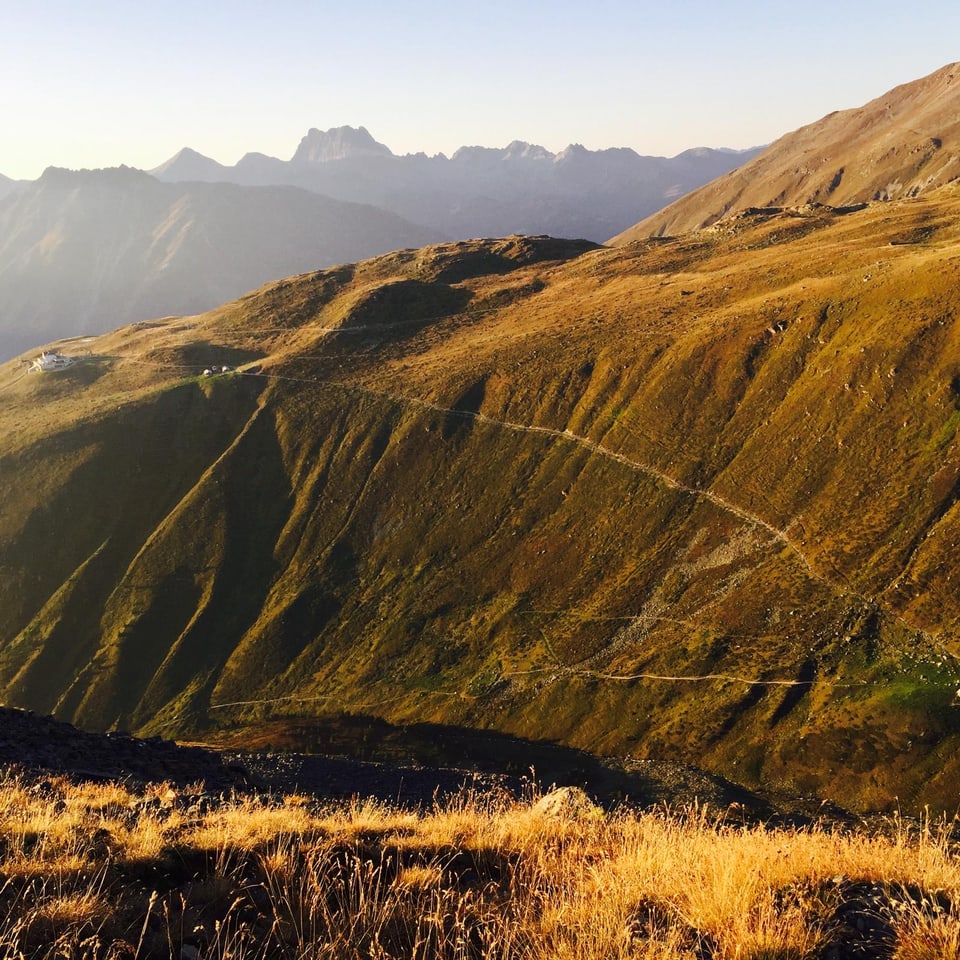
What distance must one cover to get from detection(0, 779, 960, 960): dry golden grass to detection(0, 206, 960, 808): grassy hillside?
67.8 m

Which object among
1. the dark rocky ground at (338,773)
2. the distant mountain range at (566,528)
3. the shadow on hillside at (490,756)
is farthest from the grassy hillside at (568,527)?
the dark rocky ground at (338,773)

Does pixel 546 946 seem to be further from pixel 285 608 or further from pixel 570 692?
pixel 285 608

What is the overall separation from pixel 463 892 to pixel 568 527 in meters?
100

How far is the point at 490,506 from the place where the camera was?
118 metres

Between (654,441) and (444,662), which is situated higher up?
(654,441)

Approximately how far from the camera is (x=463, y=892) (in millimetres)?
8492

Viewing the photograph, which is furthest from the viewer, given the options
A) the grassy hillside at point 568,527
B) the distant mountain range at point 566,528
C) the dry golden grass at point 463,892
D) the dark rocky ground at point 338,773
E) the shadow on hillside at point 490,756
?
the grassy hillside at point 568,527

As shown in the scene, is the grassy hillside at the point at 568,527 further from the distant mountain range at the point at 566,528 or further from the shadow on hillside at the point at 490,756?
the shadow on hillside at the point at 490,756

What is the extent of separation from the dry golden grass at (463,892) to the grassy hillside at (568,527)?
67.8 meters

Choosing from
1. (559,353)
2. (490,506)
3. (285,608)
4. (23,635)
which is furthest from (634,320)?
(23,635)

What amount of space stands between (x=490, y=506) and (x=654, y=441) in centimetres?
3215

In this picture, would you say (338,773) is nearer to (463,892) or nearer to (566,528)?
(463,892)

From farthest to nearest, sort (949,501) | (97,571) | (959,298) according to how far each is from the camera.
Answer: (97,571), (959,298), (949,501)

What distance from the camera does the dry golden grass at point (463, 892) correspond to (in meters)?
6.34
